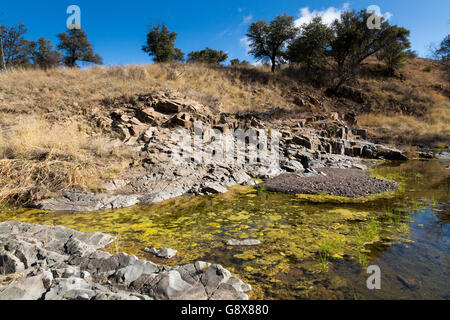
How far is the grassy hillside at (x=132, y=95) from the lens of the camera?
6527 mm

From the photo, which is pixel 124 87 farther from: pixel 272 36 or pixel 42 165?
pixel 272 36

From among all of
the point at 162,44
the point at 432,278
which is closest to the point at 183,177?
the point at 432,278

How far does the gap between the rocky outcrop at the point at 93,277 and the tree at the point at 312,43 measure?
26.5 m

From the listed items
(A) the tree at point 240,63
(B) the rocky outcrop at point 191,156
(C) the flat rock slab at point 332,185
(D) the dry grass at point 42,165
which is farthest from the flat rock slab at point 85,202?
(A) the tree at point 240,63

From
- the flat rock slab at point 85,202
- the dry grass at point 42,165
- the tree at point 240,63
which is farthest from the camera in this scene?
the tree at point 240,63

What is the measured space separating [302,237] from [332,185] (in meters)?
3.94

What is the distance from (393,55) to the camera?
28.2 m

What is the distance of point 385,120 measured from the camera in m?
20.9

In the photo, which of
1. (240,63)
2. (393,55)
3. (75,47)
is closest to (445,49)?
(393,55)

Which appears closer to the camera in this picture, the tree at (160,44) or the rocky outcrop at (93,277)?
the rocky outcrop at (93,277)

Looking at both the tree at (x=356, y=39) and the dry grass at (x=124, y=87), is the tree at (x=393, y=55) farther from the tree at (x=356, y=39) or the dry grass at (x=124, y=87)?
the dry grass at (x=124, y=87)

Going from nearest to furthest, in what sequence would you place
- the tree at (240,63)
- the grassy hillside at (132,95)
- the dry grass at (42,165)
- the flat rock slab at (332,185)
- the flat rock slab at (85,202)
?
the flat rock slab at (85,202) < the dry grass at (42,165) < the grassy hillside at (132,95) < the flat rock slab at (332,185) < the tree at (240,63)
